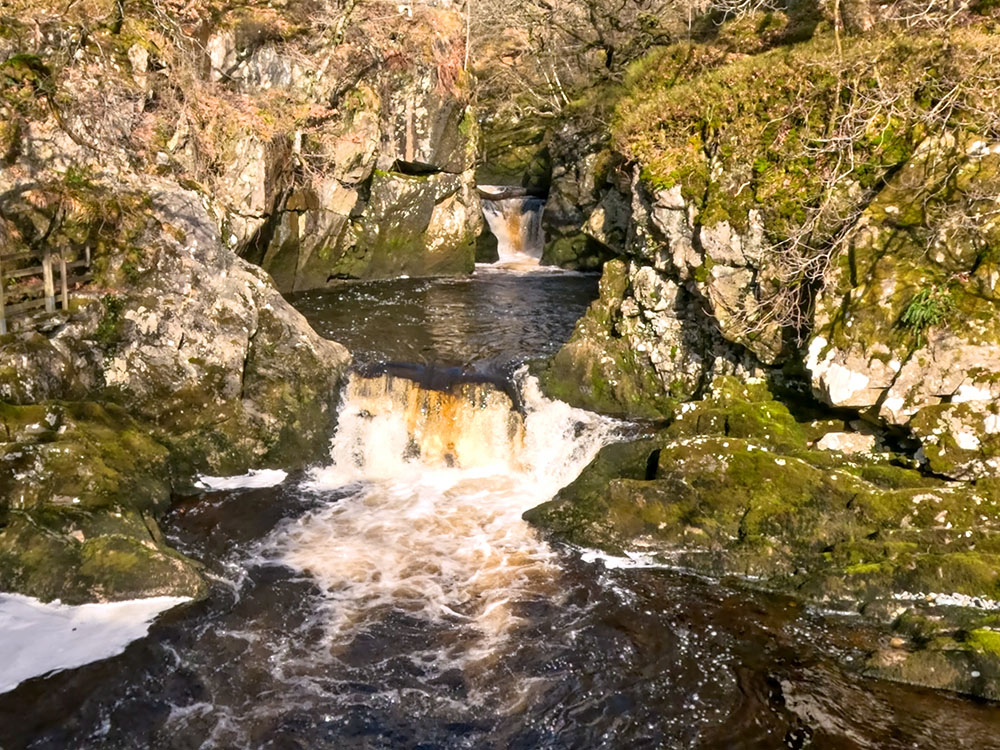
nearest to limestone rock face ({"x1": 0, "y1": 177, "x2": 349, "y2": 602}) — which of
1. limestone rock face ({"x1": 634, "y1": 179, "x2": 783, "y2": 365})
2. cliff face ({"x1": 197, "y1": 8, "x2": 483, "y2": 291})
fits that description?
cliff face ({"x1": 197, "y1": 8, "x2": 483, "y2": 291})

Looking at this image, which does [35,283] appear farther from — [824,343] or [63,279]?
[824,343]

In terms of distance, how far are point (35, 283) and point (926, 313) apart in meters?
13.9

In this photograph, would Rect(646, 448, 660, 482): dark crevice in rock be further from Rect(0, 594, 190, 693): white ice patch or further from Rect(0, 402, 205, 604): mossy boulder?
Rect(0, 594, 190, 693): white ice patch

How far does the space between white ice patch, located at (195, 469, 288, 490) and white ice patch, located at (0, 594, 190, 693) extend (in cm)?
339

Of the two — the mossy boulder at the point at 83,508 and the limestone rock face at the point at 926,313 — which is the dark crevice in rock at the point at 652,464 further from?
the mossy boulder at the point at 83,508

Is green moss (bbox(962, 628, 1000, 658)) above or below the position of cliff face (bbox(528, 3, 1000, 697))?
below

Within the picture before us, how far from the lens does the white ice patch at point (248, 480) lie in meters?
12.6

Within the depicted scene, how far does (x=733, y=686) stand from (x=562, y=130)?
22517 millimetres

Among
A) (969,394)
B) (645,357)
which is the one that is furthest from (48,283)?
(969,394)

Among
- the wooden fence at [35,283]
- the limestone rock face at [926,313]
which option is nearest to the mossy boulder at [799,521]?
the limestone rock face at [926,313]

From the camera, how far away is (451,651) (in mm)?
8938

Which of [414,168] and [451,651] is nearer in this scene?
[451,651]

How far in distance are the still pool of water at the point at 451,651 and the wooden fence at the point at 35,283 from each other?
4108 millimetres

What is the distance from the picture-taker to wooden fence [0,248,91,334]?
12.0 meters
